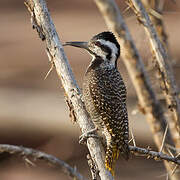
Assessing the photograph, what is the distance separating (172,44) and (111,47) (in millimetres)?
8488

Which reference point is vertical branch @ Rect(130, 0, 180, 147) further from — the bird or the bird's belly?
the bird's belly

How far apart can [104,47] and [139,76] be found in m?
0.52

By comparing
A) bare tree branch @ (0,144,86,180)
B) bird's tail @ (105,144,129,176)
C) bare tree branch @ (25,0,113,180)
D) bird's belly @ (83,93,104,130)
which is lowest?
bird's tail @ (105,144,129,176)

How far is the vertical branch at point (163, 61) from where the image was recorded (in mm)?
5012

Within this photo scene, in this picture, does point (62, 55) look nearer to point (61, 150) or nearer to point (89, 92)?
point (89, 92)

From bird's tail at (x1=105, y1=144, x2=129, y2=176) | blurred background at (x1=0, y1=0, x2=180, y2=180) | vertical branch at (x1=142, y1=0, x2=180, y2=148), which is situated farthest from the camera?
blurred background at (x1=0, y1=0, x2=180, y2=180)

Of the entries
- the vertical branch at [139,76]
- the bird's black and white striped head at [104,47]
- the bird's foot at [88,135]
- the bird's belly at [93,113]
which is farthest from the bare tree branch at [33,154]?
the bird's black and white striped head at [104,47]

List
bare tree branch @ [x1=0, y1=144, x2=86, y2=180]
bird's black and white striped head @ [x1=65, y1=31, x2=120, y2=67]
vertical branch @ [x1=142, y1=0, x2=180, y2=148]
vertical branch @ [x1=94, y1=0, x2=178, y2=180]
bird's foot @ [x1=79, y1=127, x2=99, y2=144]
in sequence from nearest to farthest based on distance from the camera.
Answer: bare tree branch @ [x1=0, y1=144, x2=86, y2=180], bird's foot @ [x1=79, y1=127, x2=99, y2=144], vertical branch @ [x1=94, y1=0, x2=178, y2=180], bird's black and white striped head @ [x1=65, y1=31, x2=120, y2=67], vertical branch @ [x1=142, y1=0, x2=180, y2=148]

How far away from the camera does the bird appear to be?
5012 millimetres

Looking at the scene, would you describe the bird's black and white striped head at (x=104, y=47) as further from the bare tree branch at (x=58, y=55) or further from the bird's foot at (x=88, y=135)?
the bird's foot at (x=88, y=135)

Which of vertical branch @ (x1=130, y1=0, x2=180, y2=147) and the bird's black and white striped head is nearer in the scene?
vertical branch @ (x1=130, y1=0, x2=180, y2=147)

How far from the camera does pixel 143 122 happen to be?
36.7 ft

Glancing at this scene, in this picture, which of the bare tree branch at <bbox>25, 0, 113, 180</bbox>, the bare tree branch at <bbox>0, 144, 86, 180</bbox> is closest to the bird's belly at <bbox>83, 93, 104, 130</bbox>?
the bare tree branch at <bbox>25, 0, 113, 180</bbox>

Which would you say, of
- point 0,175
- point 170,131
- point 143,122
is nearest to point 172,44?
point 143,122
